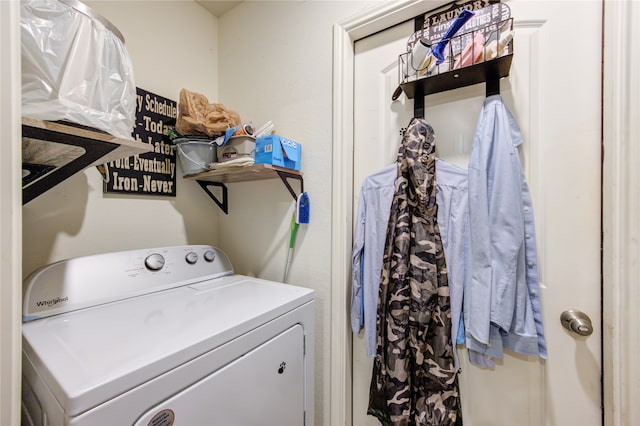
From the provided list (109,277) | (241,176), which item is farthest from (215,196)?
(109,277)

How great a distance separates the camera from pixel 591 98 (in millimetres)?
782

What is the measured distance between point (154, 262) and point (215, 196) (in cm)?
59

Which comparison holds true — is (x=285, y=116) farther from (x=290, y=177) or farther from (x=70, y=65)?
(x=70, y=65)

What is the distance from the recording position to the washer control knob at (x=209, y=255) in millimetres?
1219

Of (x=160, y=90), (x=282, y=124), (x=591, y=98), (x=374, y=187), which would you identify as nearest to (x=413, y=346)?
(x=374, y=187)

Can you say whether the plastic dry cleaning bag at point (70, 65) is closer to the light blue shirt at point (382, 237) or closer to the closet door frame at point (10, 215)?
the closet door frame at point (10, 215)

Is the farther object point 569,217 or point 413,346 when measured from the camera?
point 413,346

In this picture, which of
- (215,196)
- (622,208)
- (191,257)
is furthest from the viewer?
(215,196)

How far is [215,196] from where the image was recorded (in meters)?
1.52

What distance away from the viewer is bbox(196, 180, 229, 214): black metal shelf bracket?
1442 mm

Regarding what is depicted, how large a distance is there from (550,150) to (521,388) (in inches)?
32.0

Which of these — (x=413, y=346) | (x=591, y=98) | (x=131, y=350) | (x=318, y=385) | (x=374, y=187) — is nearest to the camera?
(x=131, y=350)

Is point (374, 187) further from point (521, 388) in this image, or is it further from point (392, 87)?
point (521, 388)

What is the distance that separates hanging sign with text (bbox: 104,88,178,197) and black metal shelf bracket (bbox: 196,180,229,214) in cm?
15
